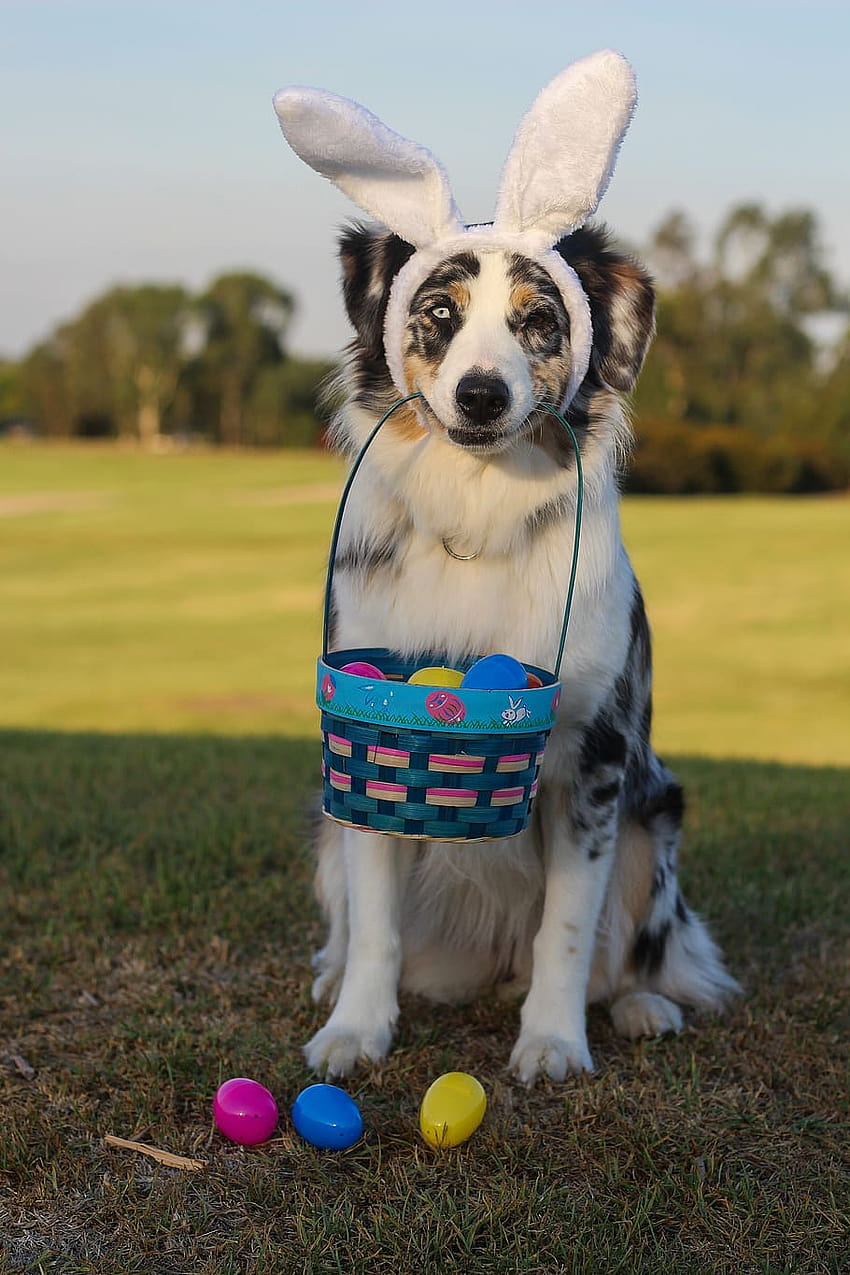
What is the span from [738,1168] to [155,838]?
2.44 m

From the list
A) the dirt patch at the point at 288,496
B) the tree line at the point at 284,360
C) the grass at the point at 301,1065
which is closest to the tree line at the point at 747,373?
the tree line at the point at 284,360

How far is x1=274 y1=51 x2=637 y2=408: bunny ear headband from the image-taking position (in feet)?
8.37

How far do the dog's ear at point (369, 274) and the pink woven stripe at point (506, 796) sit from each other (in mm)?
1093

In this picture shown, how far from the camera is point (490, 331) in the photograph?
8.52 feet

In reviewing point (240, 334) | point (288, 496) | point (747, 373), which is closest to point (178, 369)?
point (240, 334)

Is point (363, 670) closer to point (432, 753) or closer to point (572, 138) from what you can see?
point (432, 753)

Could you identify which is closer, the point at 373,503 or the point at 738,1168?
the point at 738,1168

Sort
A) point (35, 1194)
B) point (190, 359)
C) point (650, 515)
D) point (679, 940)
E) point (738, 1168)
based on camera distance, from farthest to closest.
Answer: point (190, 359) < point (650, 515) < point (679, 940) < point (738, 1168) < point (35, 1194)

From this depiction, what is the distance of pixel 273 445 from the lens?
123 ft

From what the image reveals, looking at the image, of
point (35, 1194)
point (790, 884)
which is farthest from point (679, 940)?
point (35, 1194)

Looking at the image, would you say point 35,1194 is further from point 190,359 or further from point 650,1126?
point 190,359

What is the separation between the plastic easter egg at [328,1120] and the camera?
2.47 m

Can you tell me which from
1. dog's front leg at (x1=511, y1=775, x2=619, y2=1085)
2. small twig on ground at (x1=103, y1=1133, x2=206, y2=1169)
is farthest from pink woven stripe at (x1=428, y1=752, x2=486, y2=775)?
small twig on ground at (x1=103, y1=1133, x2=206, y2=1169)

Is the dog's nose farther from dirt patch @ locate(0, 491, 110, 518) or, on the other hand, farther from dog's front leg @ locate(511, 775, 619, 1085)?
dirt patch @ locate(0, 491, 110, 518)
